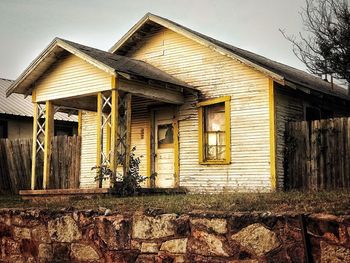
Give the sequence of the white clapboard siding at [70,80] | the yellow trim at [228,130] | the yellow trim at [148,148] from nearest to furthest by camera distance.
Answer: the white clapboard siding at [70,80], the yellow trim at [228,130], the yellow trim at [148,148]

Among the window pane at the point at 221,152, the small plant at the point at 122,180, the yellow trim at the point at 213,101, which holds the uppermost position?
the yellow trim at the point at 213,101

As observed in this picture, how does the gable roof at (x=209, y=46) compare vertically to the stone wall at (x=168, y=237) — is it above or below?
above

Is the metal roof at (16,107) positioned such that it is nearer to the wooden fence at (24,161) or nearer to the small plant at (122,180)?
the wooden fence at (24,161)

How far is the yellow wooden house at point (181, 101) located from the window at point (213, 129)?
29 mm

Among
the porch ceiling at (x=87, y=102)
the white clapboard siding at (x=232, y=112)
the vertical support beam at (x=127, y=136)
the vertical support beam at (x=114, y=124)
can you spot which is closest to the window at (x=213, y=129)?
the white clapboard siding at (x=232, y=112)

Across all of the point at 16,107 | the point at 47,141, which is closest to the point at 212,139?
the point at 47,141

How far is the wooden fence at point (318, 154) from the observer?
1238cm

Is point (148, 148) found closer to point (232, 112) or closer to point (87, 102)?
point (87, 102)

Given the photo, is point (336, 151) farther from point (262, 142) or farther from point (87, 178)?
point (87, 178)

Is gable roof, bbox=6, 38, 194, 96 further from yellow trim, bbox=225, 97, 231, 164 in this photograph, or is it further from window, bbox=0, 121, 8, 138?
window, bbox=0, 121, 8, 138

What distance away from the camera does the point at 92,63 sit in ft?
41.8

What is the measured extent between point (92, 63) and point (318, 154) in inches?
249

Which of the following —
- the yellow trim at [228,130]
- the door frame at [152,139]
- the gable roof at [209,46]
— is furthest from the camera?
the door frame at [152,139]

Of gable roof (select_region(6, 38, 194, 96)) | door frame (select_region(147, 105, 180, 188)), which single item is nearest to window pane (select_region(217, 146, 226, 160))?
door frame (select_region(147, 105, 180, 188))
